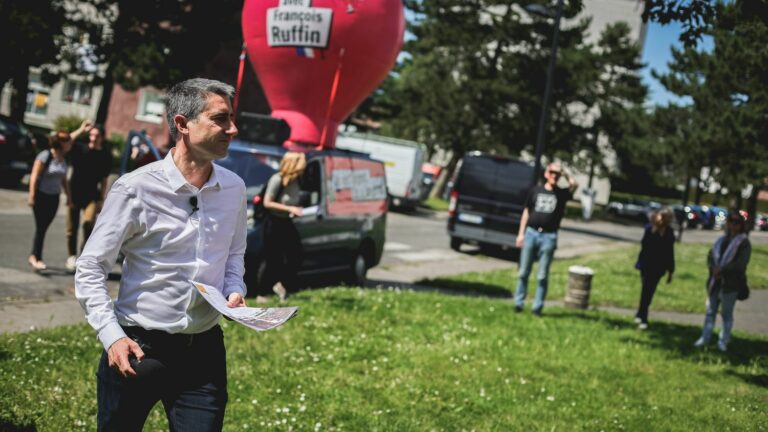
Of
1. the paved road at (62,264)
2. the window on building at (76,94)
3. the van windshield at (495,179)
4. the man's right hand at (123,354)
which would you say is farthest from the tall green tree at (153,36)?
the man's right hand at (123,354)

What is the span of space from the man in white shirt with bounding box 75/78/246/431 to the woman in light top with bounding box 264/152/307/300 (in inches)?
230

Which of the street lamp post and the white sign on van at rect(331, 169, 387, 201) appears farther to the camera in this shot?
the street lamp post

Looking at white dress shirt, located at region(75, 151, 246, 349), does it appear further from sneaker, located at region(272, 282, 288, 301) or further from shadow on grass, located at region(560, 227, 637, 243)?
shadow on grass, located at region(560, 227, 637, 243)

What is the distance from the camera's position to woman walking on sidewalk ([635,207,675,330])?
33.1ft

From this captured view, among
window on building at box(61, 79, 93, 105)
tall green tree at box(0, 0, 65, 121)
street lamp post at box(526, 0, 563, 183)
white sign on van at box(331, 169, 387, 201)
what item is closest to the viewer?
white sign on van at box(331, 169, 387, 201)

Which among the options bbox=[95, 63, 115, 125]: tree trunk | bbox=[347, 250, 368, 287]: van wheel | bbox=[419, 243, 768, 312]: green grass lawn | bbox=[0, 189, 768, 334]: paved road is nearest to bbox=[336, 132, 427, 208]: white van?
bbox=[0, 189, 768, 334]: paved road

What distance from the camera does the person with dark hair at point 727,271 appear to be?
9.05m

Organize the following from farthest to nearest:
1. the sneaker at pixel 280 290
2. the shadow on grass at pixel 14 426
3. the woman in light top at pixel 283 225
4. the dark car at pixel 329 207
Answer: the dark car at pixel 329 207
the sneaker at pixel 280 290
the woman in light top at pixel 283 225
the shadow on grass at pixel 14 426

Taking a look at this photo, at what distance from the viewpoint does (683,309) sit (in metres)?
13.3

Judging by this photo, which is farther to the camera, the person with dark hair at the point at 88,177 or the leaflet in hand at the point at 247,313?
the person with dark hair at the point at 88,177

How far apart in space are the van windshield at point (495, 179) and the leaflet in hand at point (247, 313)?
16344mm

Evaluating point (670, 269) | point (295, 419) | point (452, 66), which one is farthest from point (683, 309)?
point (452, 66)

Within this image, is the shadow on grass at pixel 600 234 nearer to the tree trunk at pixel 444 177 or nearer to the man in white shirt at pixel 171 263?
the tree trunk at pixel 444 177

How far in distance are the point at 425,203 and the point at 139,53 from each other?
52.3 feet
